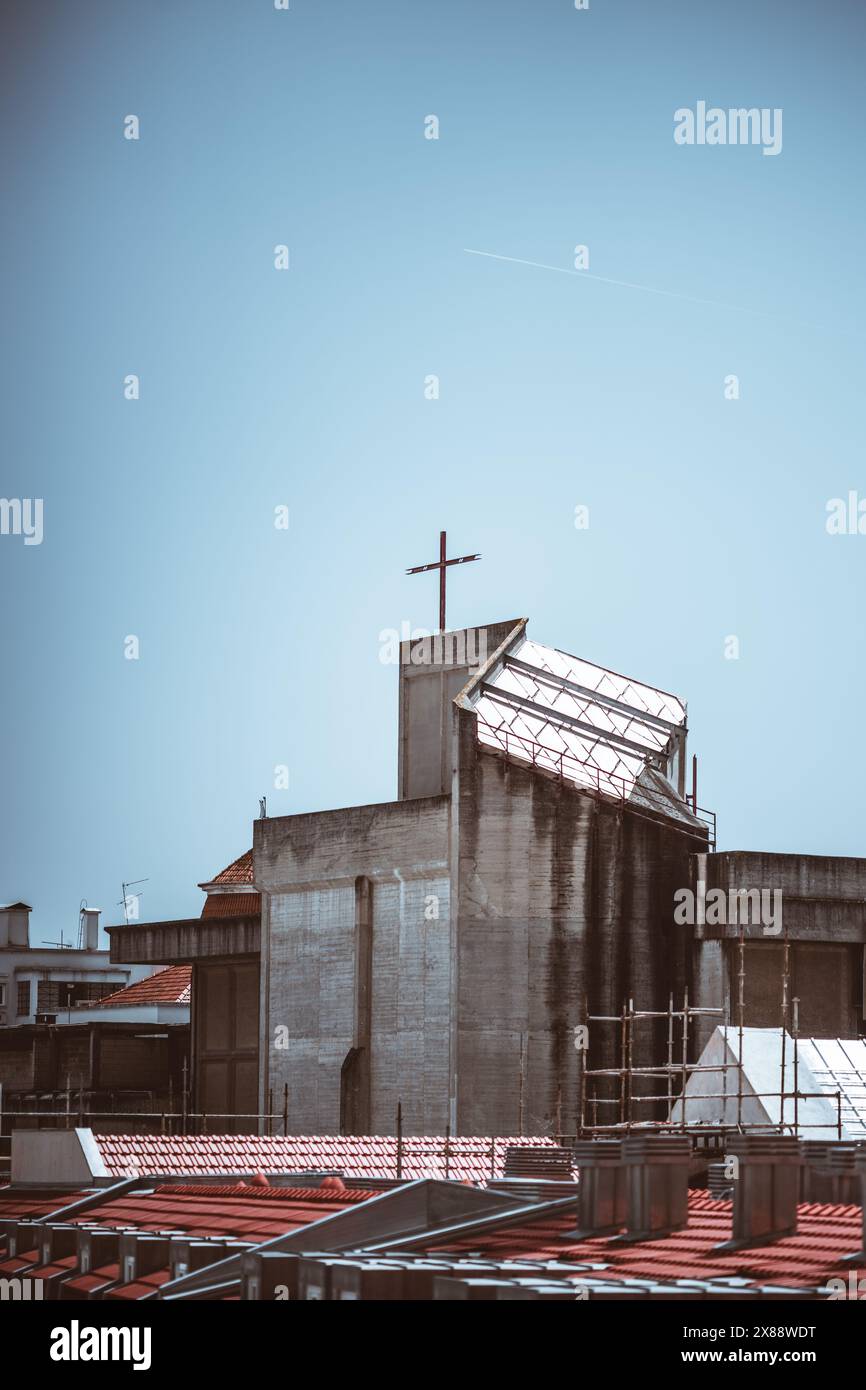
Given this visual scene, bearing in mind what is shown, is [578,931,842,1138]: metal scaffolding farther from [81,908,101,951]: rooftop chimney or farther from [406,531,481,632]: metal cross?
[81,908,101,951]: rooftop chimney

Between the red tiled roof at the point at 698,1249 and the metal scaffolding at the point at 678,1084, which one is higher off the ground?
the metal scaffolding at the point at 678,1084

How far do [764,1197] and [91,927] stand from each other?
3425 inches

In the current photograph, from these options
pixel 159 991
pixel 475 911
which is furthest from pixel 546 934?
pixel 159 991

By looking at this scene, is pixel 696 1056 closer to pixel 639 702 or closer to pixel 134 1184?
pixel 639 702

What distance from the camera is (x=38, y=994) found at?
100812 millimetres

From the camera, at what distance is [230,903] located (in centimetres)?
7912

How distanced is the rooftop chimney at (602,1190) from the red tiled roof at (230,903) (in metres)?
50.7

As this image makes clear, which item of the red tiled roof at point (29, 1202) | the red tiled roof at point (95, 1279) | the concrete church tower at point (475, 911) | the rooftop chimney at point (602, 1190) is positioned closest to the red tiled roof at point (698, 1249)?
the rooftop chimney at point (602, 1190)

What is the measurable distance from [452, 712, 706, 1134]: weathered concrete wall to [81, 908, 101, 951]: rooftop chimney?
5560cm

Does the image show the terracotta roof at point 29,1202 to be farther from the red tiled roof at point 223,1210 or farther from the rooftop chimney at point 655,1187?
the rooftop chimney at point 655,1187

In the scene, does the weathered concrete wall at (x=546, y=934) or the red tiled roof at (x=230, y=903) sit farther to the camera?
the red tiled roof at (x=230, y=903)

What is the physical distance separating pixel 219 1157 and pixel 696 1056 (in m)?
16.2

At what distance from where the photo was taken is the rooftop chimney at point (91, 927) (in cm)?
10854
